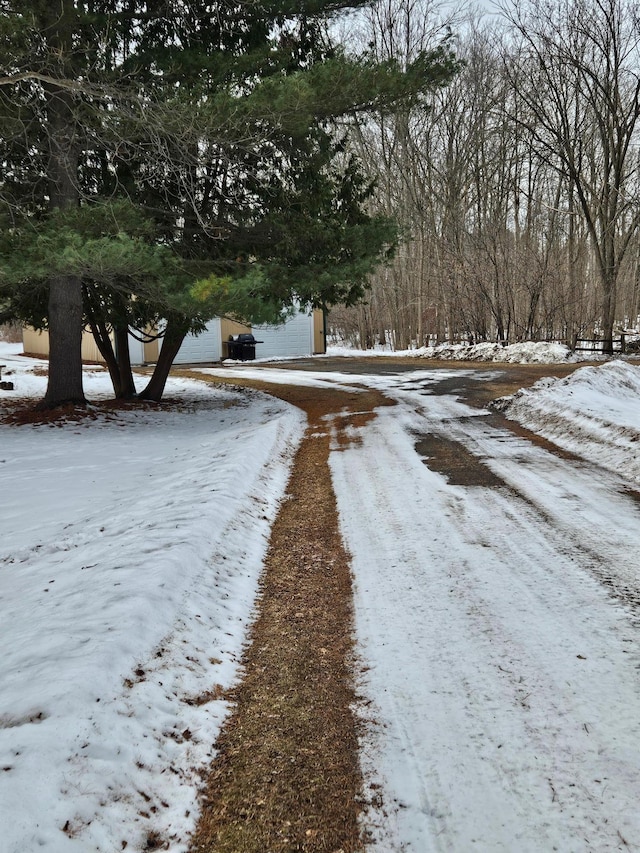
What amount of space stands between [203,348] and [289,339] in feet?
14.8

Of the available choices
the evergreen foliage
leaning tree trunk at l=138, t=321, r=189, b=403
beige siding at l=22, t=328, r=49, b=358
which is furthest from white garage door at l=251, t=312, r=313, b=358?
the evergreen foliage

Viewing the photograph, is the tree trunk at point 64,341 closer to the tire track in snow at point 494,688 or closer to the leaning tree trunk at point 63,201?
the leaning tree trunk at point 63,201

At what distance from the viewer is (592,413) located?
6.99 metres

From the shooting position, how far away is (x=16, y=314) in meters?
10.9

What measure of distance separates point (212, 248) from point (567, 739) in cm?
916

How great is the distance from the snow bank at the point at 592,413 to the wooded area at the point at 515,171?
11411mm

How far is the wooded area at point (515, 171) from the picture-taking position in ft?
64.4

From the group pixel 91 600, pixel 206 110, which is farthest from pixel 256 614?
pixel 206 110

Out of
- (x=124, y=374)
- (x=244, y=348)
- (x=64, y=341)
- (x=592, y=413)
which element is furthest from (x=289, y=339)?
(x=592, y=413)

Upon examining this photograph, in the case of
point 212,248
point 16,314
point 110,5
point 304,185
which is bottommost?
point 16,314

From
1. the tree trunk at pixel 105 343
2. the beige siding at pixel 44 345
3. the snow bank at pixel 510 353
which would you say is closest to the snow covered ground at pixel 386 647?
the tree trunk at pixel 105 343

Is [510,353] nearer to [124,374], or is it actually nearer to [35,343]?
[124,374]

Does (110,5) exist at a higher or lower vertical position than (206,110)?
higher

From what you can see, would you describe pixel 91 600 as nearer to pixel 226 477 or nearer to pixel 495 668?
pixel 495 668
